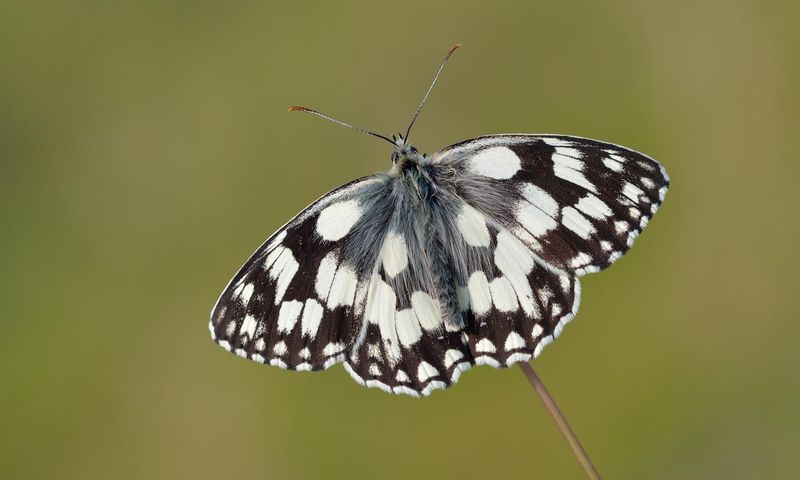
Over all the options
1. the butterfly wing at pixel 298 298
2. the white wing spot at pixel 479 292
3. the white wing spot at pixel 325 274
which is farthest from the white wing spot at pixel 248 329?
the white wing spot at pixel 479 292

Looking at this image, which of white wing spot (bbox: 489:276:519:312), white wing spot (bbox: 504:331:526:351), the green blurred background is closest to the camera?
white wing spot (bbox: 504:331:526:351)

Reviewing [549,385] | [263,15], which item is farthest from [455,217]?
[263,15]

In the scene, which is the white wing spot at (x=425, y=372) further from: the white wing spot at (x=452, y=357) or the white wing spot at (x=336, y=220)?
the white wing spot at (x=336, y=220)

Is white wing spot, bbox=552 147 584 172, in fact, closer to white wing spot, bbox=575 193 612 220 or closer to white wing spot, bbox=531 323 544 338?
white wing spot, bbox=575 193 612 220

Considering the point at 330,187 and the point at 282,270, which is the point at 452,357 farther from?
the point at 330,187

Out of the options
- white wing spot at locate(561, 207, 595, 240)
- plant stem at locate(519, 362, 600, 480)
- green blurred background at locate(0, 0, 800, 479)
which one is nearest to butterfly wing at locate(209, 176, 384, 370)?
white wing spot at locate(561, 207, 595, 240)

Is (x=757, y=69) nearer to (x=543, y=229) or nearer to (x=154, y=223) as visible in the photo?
(x=543, y=229)
